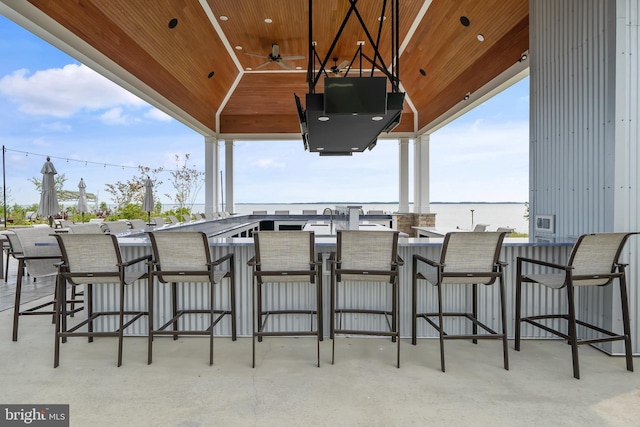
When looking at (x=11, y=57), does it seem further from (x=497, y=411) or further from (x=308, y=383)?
(x=497, y=411)

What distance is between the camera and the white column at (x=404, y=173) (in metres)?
9.82

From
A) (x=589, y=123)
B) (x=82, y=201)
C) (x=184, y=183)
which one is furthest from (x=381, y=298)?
(x=184, y=183)

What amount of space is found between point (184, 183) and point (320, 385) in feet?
40.7

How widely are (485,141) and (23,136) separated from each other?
2590cm

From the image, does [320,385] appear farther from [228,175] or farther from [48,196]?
[228,175]

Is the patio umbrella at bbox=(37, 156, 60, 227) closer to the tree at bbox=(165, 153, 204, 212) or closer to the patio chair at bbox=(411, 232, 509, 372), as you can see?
the patio chair at bbox=(411, 232, 509, 372)

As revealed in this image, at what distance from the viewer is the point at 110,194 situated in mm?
12297

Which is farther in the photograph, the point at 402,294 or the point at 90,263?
the point at 402,294

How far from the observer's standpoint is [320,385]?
6.58 ft

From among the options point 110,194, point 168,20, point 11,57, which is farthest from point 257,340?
point 11,57

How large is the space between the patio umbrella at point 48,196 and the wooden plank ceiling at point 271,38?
2.35 m

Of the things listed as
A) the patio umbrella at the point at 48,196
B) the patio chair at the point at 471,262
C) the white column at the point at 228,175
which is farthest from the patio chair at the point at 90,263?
the white column at the point at 228,175

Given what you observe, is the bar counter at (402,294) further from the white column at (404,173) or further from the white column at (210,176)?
the white column at (404,173)

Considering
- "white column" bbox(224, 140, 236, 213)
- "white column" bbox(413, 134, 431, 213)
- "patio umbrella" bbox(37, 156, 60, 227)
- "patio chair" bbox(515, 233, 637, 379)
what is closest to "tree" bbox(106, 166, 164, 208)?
"white column" bbox(224, 140, 236, 213)
